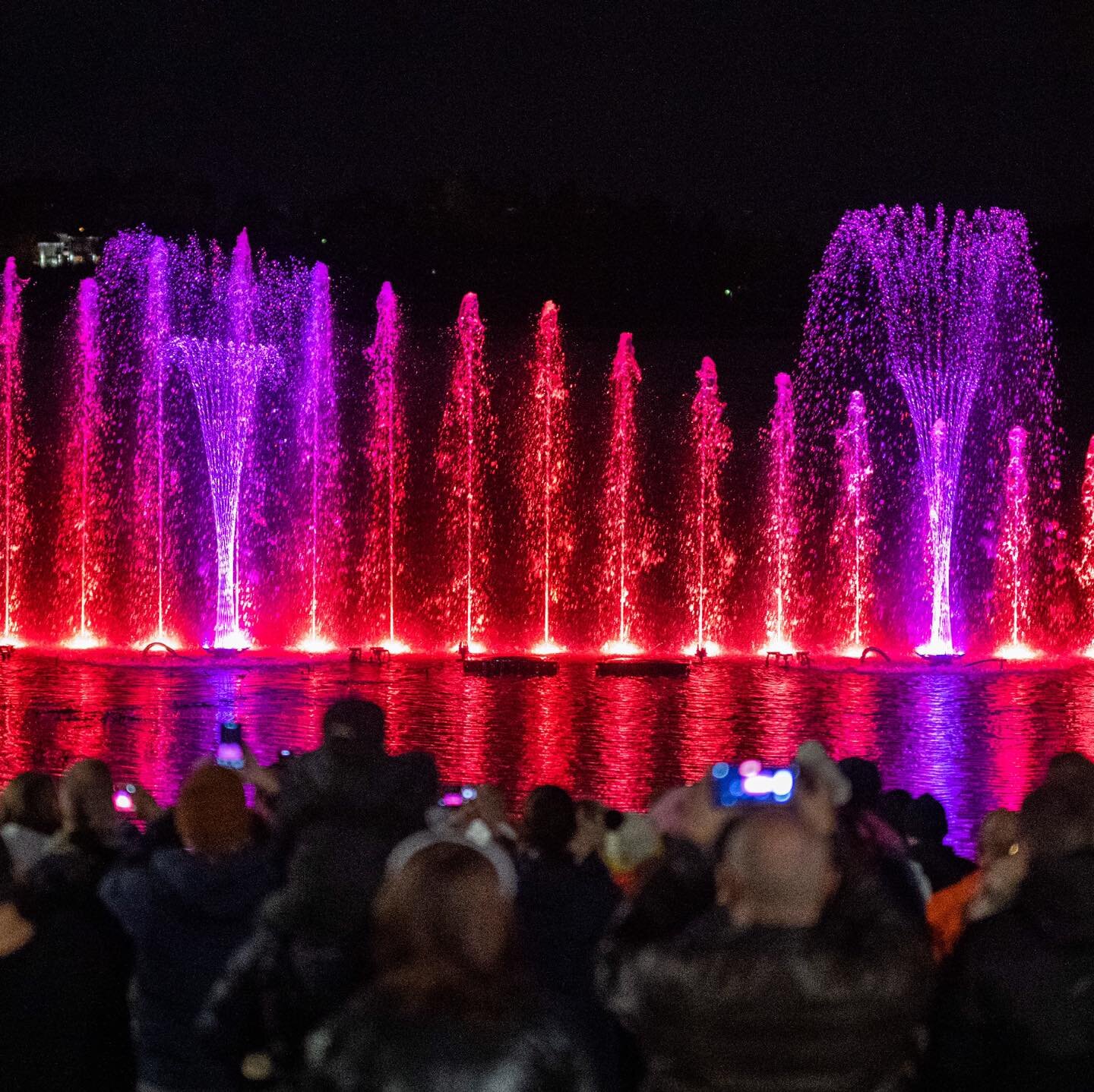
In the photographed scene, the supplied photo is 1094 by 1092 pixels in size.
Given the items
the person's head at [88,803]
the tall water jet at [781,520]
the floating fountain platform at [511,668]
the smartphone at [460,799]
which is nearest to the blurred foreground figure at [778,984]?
the person's head at [88,803]

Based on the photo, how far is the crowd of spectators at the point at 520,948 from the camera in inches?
95.7

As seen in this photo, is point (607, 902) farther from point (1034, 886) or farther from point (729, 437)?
point (729, 437)

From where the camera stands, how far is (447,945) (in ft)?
7.90

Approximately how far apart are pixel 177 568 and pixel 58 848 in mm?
23853

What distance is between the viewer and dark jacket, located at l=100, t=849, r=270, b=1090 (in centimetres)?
354

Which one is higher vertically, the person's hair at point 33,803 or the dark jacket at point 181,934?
the person's hair at point 33,803

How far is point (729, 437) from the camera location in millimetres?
28375

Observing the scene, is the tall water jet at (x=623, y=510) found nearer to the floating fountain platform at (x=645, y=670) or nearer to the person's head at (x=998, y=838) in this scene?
the floating fountain platform at (x=645, y=670)

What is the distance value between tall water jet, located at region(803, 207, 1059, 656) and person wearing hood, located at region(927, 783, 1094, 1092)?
20333mm

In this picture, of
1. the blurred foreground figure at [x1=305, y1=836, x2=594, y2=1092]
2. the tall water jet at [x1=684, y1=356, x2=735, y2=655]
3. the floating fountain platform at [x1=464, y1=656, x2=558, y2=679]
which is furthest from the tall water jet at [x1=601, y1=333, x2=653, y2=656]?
the blurred foreground figure at [x1=305, y1=836, x2=594, y2=1092]

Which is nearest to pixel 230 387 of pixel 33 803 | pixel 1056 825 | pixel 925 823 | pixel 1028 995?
pixel 33 803

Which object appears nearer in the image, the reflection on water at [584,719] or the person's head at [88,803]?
the person's head at [88,803]

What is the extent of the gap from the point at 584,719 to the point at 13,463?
54.8 feet

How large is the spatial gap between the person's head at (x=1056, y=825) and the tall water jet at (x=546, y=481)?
22.2 meters
